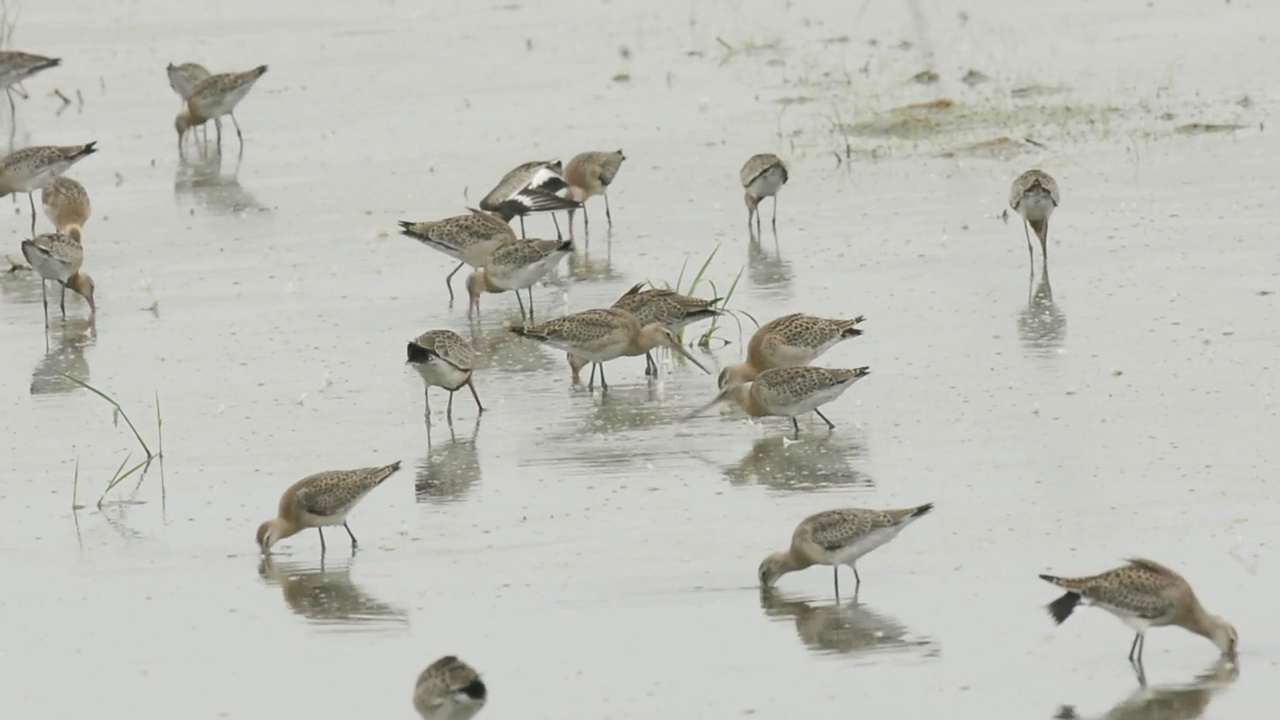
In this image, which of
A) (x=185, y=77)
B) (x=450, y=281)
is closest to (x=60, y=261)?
(x=450, y=281)

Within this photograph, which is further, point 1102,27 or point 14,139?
point 1102,27

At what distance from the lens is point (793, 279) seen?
618 inches

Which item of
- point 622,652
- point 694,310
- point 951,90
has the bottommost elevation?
point 622,652

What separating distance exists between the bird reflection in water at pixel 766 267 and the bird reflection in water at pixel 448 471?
3567 mm

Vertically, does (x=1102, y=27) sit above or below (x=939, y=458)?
above

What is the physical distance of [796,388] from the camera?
481 inches

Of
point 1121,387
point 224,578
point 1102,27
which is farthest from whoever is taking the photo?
point 1102,27

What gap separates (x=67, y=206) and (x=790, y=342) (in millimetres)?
7114

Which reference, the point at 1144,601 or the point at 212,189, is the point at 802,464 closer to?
the point at 1144,601

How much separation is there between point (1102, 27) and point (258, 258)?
34.3ft

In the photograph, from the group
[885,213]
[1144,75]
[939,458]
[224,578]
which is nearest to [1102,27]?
[1144,75]

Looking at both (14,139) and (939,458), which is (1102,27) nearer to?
(14,139)

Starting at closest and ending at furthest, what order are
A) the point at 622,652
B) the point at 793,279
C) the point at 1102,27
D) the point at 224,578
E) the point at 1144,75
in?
the point at 622,652 < the point at 224,578 < the point at 793,279 < the point at 1144,75 < the point at 1102,27

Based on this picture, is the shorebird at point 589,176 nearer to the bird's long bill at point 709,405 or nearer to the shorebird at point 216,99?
the shorebird at point 216,99
